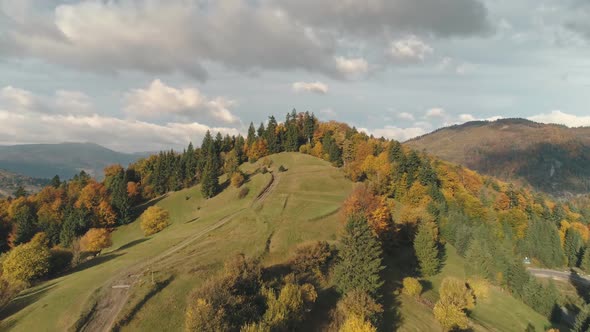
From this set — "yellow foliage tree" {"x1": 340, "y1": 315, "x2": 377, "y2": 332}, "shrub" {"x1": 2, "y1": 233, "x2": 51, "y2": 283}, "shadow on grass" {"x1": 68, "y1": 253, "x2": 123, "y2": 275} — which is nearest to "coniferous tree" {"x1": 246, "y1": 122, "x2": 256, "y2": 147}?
"shadow on grass" {"x1": 68, "y1": 253, "x2": 123, "y2": 275}

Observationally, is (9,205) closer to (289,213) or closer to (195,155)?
(195,155)

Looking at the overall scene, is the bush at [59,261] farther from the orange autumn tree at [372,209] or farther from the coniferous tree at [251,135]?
the coniferous tree at [251,135]

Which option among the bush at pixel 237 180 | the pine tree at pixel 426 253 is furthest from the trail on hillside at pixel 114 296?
the pine tree at pixel 426 253

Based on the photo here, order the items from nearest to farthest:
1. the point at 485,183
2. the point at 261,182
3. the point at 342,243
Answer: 1. the point at 342,243
2. the point at 261,182
3. the point at 485,183

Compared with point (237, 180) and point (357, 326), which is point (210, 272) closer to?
point (357, 326)

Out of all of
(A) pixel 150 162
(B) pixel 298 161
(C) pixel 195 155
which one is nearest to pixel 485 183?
(B) pixel 298 161
